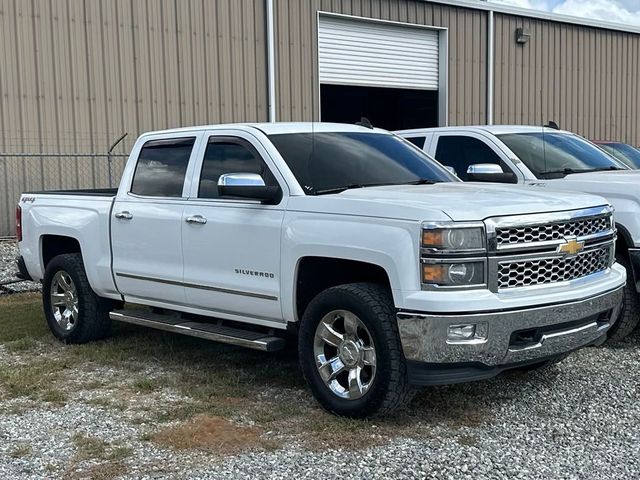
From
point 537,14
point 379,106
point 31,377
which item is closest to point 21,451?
point 31,377

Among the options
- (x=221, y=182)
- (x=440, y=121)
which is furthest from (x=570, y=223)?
(x=440, y=121)

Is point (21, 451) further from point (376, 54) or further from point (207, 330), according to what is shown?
point (376, 54)

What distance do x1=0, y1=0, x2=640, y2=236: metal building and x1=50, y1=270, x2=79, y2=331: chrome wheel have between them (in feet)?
22.8

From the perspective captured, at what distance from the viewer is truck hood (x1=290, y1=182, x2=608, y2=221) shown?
471 centimetres

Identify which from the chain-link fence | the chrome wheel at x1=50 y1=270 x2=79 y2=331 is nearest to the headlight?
the chrome wheel at x1=50 y1=270 x2=79 y2=331

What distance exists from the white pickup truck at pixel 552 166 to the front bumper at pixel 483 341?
2.11m

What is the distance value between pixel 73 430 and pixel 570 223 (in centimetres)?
339

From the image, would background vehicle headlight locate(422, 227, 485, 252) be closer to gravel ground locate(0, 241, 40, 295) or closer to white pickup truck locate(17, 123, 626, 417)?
white pickup truck locate(17, 123, 626, 417)

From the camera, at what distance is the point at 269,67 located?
663 inches

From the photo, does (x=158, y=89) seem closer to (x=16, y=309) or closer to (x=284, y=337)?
(x=16, y=309)

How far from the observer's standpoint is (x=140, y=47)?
15.3 meters

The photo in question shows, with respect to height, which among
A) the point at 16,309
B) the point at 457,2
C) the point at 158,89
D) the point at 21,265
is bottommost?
the point at 16,309

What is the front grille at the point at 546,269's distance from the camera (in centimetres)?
474

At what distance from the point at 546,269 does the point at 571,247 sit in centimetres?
25
